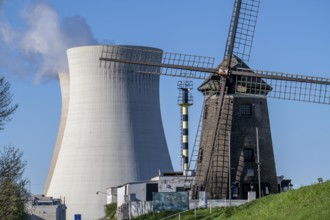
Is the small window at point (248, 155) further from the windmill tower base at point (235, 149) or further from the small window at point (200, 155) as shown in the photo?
the small window at point (200, 155)

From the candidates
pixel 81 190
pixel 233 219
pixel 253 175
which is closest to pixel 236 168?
pixel 253 175

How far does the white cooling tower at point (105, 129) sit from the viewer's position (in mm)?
66000

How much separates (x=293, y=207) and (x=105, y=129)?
38.4m

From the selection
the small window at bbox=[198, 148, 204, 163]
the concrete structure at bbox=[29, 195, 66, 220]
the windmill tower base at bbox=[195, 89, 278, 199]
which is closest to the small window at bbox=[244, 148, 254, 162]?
the windmill tower base at bbox=[195, 89, 278, 199]

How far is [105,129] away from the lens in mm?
67500

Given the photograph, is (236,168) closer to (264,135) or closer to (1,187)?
(264,135)

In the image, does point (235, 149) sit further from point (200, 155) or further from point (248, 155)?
point (200, 155)

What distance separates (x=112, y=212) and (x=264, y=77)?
74.4 feet

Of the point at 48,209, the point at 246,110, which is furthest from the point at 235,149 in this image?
the point at 48,209

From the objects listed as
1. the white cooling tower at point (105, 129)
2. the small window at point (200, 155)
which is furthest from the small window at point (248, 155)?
the white cooling tower at point (105, 129)

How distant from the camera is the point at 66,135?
227 ft

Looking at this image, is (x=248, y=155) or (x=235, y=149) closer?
(x=235, y=149)

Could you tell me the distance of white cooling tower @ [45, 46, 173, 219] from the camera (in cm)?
6600

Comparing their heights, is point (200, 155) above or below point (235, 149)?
below
